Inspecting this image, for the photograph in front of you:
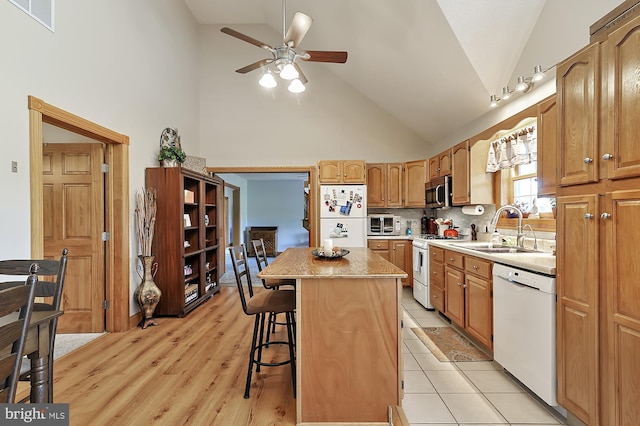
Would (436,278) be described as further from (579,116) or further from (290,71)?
(290,71)

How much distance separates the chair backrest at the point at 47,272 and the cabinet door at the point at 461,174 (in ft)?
12.2

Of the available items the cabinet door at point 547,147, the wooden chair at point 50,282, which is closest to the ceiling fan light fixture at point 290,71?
the cabinet door at point 547,147

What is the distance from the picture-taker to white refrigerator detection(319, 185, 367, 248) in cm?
494

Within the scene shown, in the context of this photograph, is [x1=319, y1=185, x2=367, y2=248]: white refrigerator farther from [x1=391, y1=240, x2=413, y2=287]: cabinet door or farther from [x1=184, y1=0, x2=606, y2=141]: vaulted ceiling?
[x1=184, y1=0, x2=606, y2=141]: vaulted ceiling

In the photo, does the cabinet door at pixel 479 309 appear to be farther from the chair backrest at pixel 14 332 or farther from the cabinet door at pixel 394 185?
the chair backrest at pixel 14 332

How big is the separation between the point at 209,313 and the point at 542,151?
3.84 m

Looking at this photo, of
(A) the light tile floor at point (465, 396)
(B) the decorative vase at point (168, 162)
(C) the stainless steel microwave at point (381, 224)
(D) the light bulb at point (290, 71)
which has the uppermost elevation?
(D) the light bulb at point (290, 71)

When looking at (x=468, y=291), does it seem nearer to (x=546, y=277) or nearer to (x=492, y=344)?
(x=492, y=344)

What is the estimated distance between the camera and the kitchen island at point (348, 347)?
1.74m

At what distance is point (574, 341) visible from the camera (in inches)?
64.2

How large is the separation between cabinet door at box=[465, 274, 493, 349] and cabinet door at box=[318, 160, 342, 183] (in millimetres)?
2709

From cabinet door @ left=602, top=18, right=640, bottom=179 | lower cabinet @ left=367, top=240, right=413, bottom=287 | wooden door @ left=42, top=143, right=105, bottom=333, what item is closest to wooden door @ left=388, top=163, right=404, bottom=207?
lower cabinet @ left=367, top=240, right=413, bottom=287

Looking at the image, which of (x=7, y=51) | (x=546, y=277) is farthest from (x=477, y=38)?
(x=7, y=51)

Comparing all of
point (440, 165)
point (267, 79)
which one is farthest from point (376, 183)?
point (267, 79)
